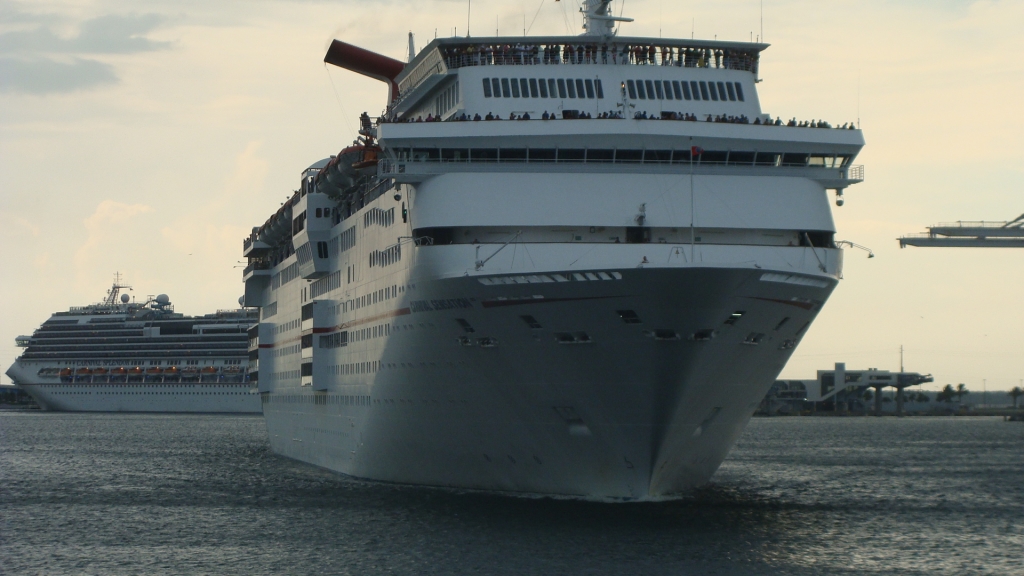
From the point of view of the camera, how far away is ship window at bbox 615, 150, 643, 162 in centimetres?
3078

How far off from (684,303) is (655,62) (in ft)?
32.9

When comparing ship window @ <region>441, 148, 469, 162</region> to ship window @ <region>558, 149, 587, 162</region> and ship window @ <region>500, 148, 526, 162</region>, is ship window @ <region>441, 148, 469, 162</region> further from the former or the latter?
ship window @ <region>558, 149, 587, 162</region>

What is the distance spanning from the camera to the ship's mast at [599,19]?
3425 cm

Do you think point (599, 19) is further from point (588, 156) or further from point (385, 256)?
point (385, 256)

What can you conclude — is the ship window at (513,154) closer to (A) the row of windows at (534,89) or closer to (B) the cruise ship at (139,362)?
(A) the row of windows at (534,89)

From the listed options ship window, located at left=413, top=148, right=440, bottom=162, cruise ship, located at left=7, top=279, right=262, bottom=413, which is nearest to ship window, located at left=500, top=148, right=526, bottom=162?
ship window, located at left=413, top=148, right=440, bottom=162

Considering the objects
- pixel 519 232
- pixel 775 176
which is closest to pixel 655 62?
pixel 775 176

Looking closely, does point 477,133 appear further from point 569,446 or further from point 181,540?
point 181,540

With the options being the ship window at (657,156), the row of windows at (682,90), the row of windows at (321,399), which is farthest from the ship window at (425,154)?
the row of windows at (321,399)

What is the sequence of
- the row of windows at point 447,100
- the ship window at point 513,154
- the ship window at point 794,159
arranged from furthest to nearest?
1. the row of windows at point 447,100
2. the ship window at point 794,159
3. the ship window at point 513,154

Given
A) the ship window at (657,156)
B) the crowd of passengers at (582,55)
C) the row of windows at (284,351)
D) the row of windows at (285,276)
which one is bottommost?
the row of windows at (284,351)

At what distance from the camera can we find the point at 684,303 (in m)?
26.3

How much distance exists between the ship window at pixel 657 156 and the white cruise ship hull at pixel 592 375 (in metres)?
4.99

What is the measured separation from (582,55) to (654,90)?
2226mm
